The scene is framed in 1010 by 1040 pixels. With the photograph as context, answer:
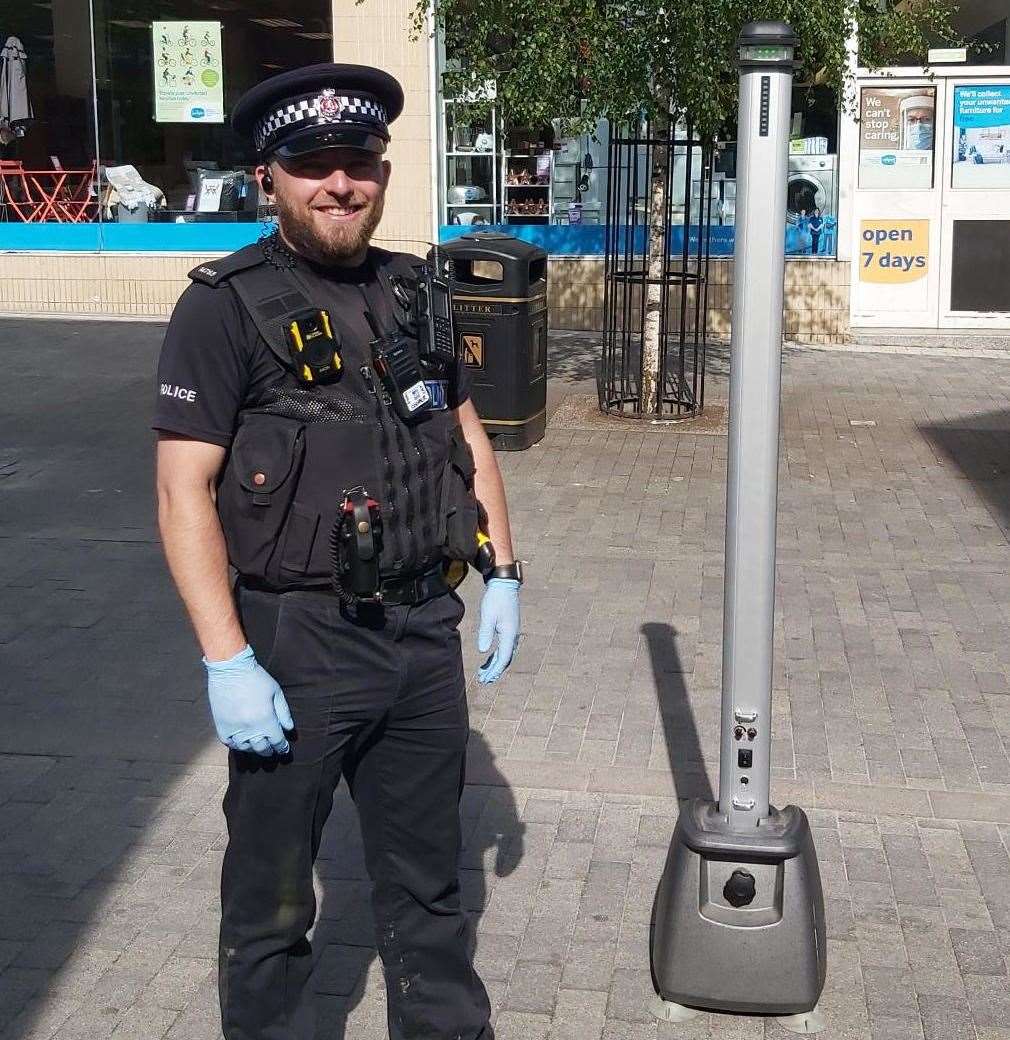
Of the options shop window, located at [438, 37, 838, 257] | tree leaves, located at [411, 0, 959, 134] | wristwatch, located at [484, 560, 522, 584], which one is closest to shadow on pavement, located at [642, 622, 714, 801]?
wristwatch, located at [484, 560, 522, 584]

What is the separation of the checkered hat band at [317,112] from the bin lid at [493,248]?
6.34 meters

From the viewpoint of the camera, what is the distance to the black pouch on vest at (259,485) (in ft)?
9.02

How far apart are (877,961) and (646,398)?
7156 millimetres

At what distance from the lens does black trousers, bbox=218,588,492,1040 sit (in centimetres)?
289

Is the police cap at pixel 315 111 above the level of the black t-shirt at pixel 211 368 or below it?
above

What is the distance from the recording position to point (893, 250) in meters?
13.8

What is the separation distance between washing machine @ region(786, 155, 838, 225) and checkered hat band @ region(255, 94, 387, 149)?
11163mm

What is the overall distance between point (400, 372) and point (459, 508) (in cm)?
32

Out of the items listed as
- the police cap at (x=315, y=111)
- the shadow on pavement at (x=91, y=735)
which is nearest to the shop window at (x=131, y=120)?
the shadow on pavement at (x=91, y=735)

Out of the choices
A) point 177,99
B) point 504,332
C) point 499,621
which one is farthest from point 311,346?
point 177,99

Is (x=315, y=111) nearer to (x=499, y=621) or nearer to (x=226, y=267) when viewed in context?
(x=226, y=267)

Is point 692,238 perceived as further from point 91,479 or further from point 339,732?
point 339,732

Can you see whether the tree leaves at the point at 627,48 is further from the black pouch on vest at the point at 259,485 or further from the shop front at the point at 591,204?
the black pouch on vest at the point at 259,485

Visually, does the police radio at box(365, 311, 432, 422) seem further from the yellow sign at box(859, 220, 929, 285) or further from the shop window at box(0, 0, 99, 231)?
the shop window at box(0, 0, 99, 231)
